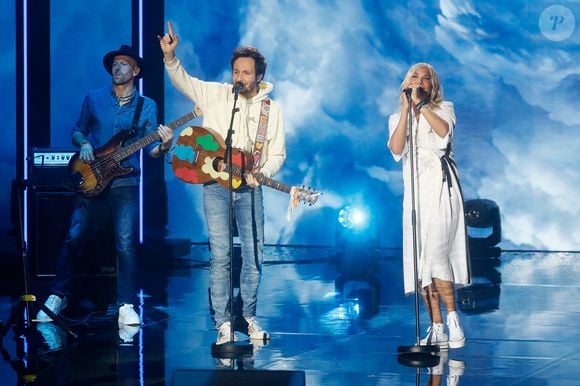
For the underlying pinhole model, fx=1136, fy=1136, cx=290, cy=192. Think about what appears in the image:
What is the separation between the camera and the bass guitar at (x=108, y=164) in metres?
7.71

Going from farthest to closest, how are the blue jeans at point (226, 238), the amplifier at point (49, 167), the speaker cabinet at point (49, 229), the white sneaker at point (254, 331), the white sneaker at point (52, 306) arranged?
the speaker cabinet at point (49, 229) → the amplifier at point (49, 167) → the white sneaker at point (52, 306) → the white sneaker at point (254, 331) → the blue jeans at point (226, 238)

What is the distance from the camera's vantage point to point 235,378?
536 centimetres

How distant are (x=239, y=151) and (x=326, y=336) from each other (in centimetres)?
143

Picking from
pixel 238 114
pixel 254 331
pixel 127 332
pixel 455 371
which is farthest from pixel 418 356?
pixel 127 332

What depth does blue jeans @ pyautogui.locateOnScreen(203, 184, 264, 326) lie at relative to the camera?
6.77m

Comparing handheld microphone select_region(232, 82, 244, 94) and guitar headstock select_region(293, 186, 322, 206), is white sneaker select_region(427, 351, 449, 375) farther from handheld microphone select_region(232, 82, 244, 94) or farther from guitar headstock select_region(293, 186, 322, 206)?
handheld microphone select_region(232, 82, 244, 94)

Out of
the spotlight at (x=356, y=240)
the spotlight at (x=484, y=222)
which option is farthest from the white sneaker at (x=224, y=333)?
the spotlight at (x=484, y=222)

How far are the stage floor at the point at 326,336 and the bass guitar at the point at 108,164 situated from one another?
38.5 inches

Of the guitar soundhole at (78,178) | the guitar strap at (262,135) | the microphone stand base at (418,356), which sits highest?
the guitar strap at (262,135)

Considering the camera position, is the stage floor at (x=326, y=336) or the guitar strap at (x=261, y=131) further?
the guitar strap at (x=261, y=131)

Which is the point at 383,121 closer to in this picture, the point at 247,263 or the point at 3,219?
the point at 3,219

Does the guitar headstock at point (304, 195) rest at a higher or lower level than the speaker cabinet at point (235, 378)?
higher

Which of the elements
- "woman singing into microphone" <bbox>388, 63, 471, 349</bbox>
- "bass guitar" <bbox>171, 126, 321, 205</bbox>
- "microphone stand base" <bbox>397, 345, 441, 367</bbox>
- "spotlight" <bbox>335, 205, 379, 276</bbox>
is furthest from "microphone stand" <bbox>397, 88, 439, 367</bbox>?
"spotlight" <bbox>335, 205, 379, 276</bbox>

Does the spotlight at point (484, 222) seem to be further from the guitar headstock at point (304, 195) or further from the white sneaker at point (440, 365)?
the white sneaker at point (440, 365)
